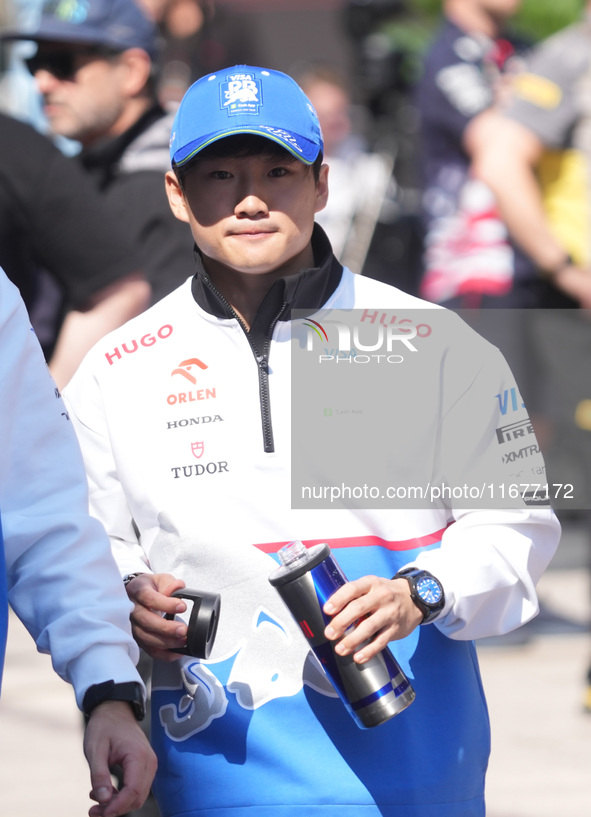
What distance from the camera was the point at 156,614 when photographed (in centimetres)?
212

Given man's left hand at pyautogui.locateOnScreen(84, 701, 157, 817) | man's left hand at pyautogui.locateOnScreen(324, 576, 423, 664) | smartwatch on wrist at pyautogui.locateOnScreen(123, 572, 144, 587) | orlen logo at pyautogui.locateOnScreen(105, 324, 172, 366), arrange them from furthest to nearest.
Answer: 1. orlen logo at pyautogui.locateOnScreen(105, 324, 172, 366)
2. smartwatch on wrist at pyautogui.locateOnScreen(123, 572, 144, 587)
3. man's left hand at pyautogui.locateOnScreen(324, 576, 423, 664)
4. man's left hand at pyautogui.locateOnScreen(84, 701, 157, 817)

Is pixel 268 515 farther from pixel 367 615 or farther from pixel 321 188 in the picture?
pixel 321 188

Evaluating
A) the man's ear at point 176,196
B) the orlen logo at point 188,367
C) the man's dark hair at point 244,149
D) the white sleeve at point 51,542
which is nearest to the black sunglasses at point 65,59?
the man's ear at point 176,196

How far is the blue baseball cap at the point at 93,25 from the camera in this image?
3.87m

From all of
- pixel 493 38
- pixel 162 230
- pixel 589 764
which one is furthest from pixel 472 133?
pixel 589 764

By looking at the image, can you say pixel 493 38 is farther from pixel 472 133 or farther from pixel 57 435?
pixel 57 435

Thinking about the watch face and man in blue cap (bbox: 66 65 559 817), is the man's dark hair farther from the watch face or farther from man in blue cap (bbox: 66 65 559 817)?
the watch face

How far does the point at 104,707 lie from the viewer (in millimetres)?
1894

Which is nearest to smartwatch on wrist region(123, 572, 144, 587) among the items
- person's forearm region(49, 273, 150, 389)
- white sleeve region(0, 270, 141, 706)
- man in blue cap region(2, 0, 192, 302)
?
white sleeve region(0, 270, 141, 706)

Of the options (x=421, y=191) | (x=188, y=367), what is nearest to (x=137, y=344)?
(x=188, y=367)

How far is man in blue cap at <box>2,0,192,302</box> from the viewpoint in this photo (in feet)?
12.5

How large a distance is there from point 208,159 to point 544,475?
2.52 ft

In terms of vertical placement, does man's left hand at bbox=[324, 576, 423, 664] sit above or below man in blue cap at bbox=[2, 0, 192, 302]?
below

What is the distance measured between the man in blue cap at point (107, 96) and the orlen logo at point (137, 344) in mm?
1436
